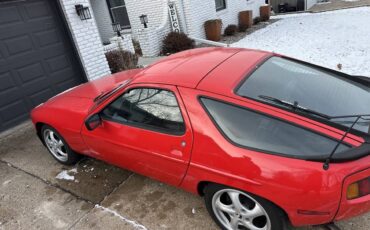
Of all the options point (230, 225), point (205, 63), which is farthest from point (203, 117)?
point (230, 225)

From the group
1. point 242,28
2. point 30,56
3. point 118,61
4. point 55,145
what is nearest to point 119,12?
point 242,28

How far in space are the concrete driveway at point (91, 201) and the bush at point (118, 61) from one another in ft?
12.8

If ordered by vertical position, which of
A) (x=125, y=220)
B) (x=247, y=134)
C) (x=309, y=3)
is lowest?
(x=309, y=3)

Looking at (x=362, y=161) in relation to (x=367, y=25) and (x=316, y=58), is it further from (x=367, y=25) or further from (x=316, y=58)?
(x=367, y=25)

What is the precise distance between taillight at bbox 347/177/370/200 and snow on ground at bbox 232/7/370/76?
14.7 feet

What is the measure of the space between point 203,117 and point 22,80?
4.71 metres

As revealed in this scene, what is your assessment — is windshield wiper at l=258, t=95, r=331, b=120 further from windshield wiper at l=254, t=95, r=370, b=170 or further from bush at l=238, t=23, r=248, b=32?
bush at l=238, t=23, r=248, b=32

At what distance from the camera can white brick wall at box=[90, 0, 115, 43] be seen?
1241 cm

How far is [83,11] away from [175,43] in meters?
3.93

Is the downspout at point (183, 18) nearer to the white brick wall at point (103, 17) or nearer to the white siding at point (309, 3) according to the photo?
the white brick wall at point (103, 17)

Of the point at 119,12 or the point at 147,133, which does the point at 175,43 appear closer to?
the point at 119,12

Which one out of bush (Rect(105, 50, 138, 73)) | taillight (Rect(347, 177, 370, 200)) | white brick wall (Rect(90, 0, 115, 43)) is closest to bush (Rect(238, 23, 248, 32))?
white brick wall (Rect(90, 0, 115, 43))

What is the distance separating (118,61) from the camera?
779cm

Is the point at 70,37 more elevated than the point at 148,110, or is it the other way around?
the point at 70,37
